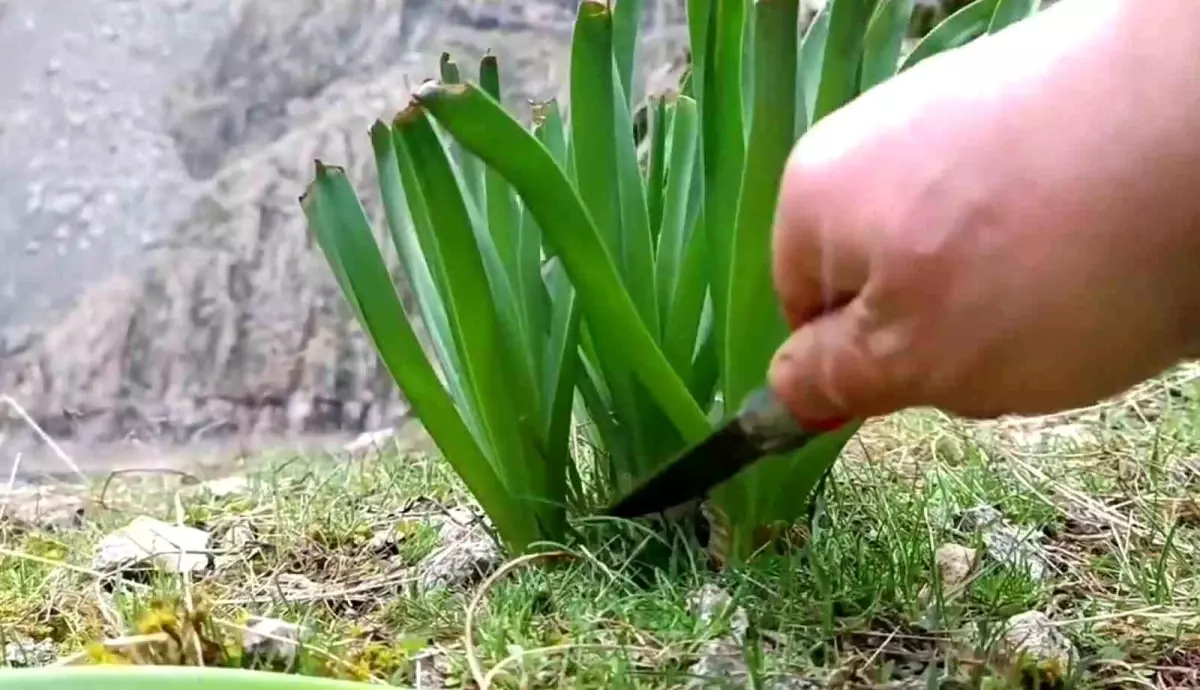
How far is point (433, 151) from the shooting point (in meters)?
0.55

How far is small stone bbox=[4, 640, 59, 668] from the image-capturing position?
1.79 ft

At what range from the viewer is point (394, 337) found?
0.62m

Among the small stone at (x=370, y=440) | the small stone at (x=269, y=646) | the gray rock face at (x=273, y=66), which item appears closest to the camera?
the small stone at (x=269, y=646)

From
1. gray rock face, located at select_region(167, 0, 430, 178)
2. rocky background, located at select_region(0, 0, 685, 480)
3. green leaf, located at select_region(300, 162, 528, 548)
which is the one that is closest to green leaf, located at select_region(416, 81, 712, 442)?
green leaf, located at select_region(300, 162, 528, 548)

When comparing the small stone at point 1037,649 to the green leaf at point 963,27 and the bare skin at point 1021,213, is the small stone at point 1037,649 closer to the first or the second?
the bare skin at point 1021,213

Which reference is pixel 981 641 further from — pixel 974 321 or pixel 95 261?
pixel 95 261

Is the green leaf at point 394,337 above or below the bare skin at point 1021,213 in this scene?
below

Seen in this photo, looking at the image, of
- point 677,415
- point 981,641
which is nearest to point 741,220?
point 677,415

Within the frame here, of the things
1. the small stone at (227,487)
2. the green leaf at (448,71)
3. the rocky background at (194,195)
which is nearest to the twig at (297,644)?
the green leaf at (448,71)

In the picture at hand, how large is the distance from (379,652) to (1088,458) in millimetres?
623

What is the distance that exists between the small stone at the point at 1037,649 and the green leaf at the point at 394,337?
0.86ft

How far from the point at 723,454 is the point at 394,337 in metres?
0.23

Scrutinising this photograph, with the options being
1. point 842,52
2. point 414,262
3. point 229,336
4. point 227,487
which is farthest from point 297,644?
point 229,336

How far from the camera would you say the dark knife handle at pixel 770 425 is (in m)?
0.40
